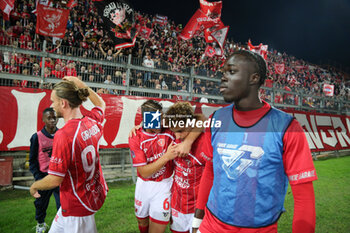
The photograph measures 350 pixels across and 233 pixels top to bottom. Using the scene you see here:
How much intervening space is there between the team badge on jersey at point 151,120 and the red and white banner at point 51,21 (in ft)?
18.9

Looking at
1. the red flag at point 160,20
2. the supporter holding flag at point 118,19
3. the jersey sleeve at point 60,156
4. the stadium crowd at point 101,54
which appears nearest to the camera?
the jersey sleeve at point 60,156

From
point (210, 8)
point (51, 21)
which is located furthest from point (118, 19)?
point (210, 8)

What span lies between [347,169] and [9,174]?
471 inches

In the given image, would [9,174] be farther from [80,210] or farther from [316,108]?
[316,108]

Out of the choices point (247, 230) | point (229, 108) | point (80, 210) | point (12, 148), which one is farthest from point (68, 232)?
point (12, 148)

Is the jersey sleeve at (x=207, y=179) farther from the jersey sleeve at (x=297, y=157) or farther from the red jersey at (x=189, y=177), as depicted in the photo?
the red jersey at (x=189, y=177)

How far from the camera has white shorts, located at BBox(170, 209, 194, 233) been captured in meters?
2.95

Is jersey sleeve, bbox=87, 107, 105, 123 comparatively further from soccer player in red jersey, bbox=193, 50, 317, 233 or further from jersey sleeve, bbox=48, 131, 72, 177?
soccer player in red jersey, bbox=193, 50, 317, 233

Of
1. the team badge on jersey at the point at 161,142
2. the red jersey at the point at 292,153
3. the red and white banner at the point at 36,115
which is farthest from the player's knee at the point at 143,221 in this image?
the red and white banner at the point at 36,115

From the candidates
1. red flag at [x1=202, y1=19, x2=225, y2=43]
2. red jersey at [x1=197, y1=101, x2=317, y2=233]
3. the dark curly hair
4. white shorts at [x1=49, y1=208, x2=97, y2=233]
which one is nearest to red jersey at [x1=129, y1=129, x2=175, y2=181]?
white shorts at [x1=49, y1=208, x2=97, y2=233]

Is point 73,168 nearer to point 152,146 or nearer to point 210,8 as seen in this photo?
point 152,146

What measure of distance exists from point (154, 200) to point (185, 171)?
0.58 metres

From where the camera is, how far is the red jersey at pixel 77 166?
2.18m

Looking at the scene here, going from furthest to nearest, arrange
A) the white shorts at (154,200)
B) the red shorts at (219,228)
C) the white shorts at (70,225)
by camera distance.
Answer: the white shorts at (154,200) → the white shorts at (70,225) → the red shorts at (219,228)
